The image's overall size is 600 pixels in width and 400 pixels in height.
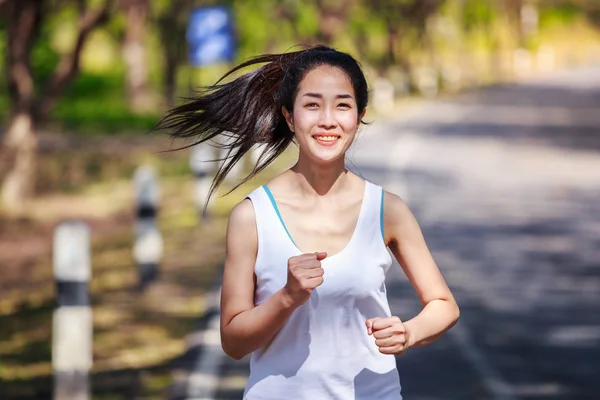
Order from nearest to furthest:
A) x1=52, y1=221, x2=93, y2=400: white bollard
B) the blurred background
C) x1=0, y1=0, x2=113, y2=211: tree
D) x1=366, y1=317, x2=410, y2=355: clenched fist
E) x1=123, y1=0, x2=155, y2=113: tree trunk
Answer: x1=366, y1=317, x2=410, y2=355: clenched fist < x1=52, y1=221, x2=93, y2=400: white bollard < the blurred background < x1=0, y1=0, x2=113, y2=211: tree < x1=123, y1=0, x2=155, y2=113: tree trunk

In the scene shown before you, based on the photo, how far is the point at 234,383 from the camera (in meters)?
8.67

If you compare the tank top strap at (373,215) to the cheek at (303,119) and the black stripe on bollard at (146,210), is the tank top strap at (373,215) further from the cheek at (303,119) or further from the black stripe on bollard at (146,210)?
the black stripe on bollard at (146,210)

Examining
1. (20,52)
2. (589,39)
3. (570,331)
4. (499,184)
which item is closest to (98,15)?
(20,52)

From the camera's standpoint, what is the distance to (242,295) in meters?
3.43

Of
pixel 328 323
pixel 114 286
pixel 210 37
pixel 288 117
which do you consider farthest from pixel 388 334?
pixel 210 37

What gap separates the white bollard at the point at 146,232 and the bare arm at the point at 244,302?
9.05 metres

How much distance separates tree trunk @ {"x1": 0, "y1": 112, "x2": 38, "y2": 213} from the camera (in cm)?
2014

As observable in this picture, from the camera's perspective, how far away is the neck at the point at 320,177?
11.6 ft

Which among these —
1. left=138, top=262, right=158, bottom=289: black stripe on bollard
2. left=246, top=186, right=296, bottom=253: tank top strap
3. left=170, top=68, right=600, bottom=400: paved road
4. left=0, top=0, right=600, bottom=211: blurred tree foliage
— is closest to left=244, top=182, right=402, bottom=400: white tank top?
left=246, top=186, right=296, bottom=253: tank top strap

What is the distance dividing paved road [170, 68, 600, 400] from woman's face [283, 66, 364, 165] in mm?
418

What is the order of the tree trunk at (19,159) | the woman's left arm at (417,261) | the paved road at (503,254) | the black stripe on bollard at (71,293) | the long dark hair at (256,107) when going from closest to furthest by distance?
the woman's left arm at (417,261)
the long dark hair at (256,107)
the black stripe on bollard at (71,293)
the paved road at (503,254)
the tree trunk at (19,159)

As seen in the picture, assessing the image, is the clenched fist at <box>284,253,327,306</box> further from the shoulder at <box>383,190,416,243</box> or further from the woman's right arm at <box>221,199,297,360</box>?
the shoulder at <box>383,190,416,243</box>

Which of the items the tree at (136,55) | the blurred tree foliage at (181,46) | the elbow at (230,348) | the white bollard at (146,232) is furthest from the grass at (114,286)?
the tree at (136,55)

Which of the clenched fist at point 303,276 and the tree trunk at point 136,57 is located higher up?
the tree trunk at point 136,57
